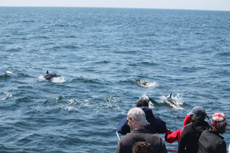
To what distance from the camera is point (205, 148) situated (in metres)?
6.30

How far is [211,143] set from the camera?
6.18 meters

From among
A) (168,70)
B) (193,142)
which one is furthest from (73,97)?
(193,142)

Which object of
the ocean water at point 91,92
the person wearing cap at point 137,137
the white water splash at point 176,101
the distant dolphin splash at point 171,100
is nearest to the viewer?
the person wearing cap at point 137,137

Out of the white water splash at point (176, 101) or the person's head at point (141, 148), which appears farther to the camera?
the white water splash at point (176, 101)

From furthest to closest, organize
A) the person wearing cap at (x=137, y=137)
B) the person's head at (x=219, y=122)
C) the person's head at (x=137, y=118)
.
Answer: the person's head at (x=219, y=122) → the person's head at (x=137, y=118) → the person wearing cap at (x=137, y=137)

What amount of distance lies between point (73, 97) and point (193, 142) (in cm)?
1641

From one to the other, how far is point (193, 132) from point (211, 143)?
2.20 ft

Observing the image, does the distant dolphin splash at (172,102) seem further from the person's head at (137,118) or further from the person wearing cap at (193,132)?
the person's head at (137,118)

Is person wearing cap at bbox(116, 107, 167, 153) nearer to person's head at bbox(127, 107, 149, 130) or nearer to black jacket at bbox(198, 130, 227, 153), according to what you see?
person's head at bbox(127, 107, 149, 130)

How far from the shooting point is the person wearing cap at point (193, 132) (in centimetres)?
683

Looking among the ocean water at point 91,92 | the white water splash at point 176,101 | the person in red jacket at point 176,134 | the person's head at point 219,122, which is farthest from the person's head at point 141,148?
the white water splash at point 176,101

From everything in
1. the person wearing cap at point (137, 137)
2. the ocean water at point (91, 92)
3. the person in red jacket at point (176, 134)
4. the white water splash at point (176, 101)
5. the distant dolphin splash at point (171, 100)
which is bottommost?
the ocean water at point (91, 92)

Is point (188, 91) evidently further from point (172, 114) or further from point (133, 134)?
point (133, 134)

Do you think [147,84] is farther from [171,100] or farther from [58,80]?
[58,80]
